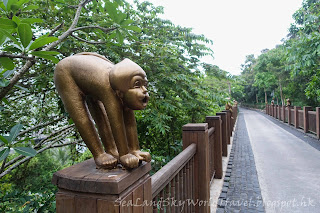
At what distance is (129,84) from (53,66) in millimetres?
2146

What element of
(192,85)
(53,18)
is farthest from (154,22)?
(53,18)

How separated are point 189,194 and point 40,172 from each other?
5649 millimetres

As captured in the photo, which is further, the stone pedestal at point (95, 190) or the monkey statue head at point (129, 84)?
the monkey statue head at point (129, 84)

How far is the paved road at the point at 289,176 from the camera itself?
3498 mm

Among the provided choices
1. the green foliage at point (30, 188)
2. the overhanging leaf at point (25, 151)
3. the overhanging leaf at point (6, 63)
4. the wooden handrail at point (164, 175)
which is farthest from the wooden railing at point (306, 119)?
the overhanging leaf at point (6, 63)

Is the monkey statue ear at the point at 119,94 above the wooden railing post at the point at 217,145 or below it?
above

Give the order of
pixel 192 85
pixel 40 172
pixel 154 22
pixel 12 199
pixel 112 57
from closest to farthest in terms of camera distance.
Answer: pixel 12 199 → pixel 112 57 → pixel 192 85 → pixel 154 22 → pixel 40 172

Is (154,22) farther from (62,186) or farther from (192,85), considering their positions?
(62,186)

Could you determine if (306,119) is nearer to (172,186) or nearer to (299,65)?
(299,65)

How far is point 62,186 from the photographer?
2.96 ft

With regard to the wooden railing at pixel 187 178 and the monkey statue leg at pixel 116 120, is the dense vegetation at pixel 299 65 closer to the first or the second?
the wooden railing at pixel 187 178

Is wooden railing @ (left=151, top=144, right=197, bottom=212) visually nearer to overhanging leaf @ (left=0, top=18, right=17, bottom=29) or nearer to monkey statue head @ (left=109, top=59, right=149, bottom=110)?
monkey statue head @ (left=109, top=59, right=149, bottom=110)

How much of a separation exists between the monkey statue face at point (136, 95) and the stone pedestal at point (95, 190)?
1.00 feet

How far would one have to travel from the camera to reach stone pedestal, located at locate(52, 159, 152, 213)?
85cm
